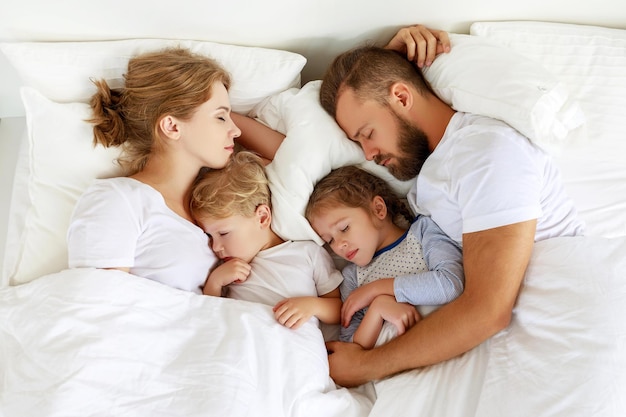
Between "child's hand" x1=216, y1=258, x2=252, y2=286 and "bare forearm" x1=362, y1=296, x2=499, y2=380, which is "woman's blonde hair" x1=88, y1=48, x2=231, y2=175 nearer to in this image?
"child's hand" x1=216, y1=258, x2=252, y2=286

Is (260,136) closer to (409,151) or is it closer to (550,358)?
(409,151)

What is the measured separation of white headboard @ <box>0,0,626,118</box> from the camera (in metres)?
1.51

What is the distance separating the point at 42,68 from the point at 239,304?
86 centimetres

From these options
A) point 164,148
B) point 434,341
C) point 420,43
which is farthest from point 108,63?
point 434,341

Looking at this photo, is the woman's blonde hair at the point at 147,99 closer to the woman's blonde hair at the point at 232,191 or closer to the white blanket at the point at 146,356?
the woman's blonde hair at the point at 232,191

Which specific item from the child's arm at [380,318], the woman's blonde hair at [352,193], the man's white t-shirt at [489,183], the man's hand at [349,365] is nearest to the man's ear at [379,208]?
the woman's blonde hair at [352,193]

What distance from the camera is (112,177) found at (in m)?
1.52

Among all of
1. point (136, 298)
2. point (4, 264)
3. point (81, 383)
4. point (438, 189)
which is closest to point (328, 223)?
point (438, 189)

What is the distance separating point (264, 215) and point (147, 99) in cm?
45

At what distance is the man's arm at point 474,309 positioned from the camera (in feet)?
3.98

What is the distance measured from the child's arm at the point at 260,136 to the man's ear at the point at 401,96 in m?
0.38

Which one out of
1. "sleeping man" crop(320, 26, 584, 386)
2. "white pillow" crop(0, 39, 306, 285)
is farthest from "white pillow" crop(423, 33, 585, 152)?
"white pillow" crop(0, 39, 306, 285)

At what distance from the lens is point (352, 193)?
1497 millimetres

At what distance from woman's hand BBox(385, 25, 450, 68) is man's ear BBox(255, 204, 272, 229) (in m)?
0.58
